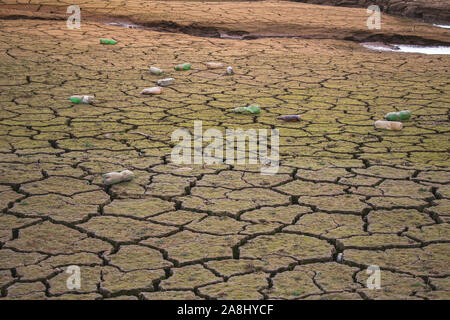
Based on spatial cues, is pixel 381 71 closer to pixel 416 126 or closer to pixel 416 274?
pixel 416 126

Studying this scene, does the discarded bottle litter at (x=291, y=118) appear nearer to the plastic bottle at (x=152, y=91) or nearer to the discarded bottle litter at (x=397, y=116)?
the discarded bottle litter at (x=397, y=116)

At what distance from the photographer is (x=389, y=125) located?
4758 mm

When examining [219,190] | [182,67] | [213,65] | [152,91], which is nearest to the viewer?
[219,190]

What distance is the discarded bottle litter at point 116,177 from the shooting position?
3.52 metres

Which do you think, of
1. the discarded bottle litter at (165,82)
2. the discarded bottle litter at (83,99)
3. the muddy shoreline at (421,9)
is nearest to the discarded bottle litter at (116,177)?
the discarded bottle litter at (83,99)

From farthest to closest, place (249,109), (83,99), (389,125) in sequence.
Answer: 1. (83,99)
2. (249,109)
3. (389,125)

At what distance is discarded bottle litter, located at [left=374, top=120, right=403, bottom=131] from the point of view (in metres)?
4.75

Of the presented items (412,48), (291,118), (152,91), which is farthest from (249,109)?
(412,48)

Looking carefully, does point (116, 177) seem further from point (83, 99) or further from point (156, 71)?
point (156, 71)

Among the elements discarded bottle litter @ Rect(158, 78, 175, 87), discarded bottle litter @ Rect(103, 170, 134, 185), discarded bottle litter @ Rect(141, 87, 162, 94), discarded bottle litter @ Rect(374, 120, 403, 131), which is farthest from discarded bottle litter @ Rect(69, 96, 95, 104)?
discarded bottle litter @ Rect(374, 120, 403, 131)

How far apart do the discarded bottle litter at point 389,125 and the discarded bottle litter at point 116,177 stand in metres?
2.24

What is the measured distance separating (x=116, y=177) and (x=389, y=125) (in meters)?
2.39

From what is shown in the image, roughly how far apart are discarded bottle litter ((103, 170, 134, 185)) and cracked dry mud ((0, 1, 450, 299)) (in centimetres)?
4

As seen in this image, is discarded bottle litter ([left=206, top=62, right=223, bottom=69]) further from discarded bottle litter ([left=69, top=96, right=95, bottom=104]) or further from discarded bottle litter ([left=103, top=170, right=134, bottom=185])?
discarded bottle litter ([left=103, top=170, right=134, bottom=185])
